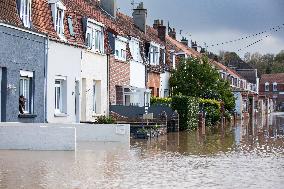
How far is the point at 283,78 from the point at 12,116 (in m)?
115

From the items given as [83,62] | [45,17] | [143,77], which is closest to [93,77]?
[83,62]

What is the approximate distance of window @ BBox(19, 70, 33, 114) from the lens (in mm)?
24797

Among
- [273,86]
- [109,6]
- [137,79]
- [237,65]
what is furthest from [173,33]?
[273,86]

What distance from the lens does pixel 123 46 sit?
38.4 meters

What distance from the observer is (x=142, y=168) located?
52.0 ft

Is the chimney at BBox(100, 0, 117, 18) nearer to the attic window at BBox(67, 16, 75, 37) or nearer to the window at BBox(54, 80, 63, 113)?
the attic window at BBox(67, 16, 75, 37)

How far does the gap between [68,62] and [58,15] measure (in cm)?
226

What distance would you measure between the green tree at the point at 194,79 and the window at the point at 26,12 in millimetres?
24718

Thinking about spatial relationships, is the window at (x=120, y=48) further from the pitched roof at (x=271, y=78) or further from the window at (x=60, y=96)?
the pitched roof at (x=271, y=78)

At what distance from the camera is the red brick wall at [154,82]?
45219mm

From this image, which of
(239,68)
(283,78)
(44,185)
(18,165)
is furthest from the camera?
(283,78)

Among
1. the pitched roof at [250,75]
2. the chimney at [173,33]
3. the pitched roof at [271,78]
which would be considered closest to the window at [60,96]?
the chimney at [173,33]

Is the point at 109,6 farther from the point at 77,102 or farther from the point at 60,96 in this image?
the point at 60,96

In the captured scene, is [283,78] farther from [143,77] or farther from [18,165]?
[18,165]
